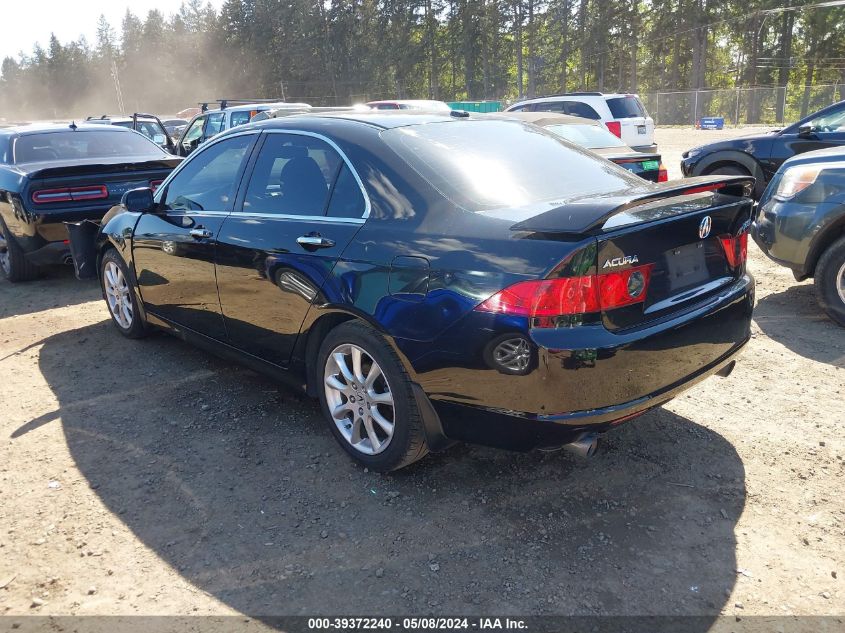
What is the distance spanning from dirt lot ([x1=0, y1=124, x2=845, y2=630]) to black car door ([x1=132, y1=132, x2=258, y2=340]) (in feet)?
2.00

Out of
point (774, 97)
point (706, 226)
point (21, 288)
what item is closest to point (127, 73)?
point (774, 97)

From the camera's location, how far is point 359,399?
10.5 ft

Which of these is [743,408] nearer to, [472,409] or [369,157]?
[472,409]

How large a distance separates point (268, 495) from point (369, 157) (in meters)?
1.70

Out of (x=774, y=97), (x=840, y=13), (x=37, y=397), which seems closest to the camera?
(x=37, y=397)

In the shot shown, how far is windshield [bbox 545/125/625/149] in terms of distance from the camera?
8587 millimetres

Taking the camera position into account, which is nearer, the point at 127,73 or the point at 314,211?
the point at 314,211

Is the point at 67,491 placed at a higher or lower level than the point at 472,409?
lower

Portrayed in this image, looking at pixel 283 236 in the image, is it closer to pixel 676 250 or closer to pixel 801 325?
A: pixel 676 250

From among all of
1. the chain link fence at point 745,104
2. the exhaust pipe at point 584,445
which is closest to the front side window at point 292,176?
the exhaust pipe at point 584,445

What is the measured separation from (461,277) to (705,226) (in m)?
1.16

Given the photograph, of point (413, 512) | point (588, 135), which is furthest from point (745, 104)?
point (413, 512)

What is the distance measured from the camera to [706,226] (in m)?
2.90

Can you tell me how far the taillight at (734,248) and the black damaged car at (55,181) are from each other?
6.11 metres
